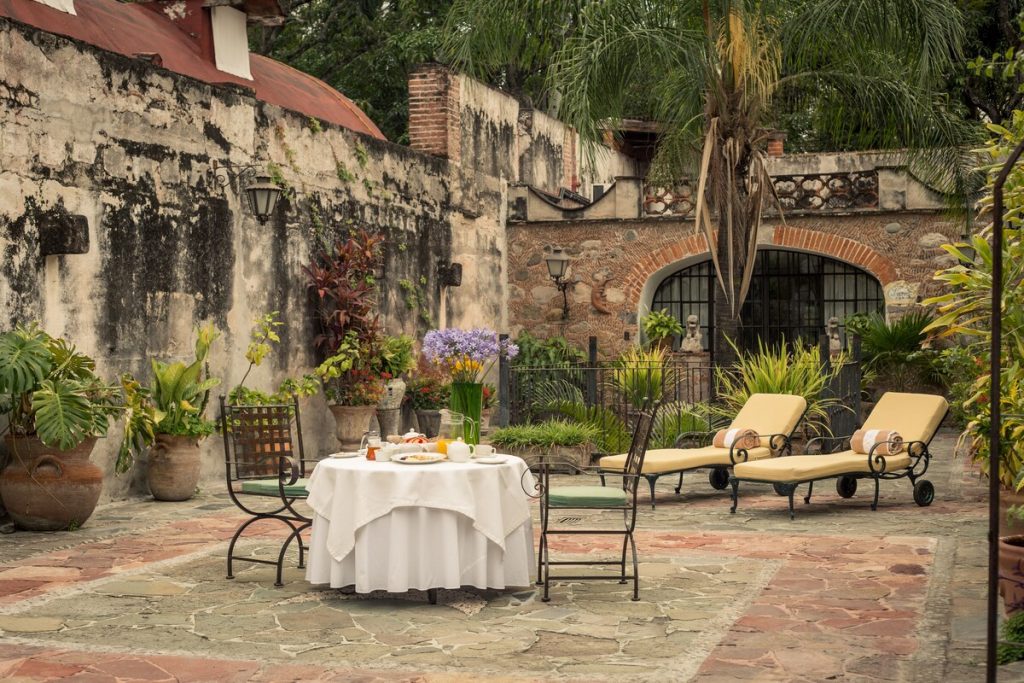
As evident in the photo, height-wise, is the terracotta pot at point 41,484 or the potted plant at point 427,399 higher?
the potted plant at point 427,399

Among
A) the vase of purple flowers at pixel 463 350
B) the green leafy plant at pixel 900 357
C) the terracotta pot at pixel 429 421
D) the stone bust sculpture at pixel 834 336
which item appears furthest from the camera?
the stone bust sculpture at pixel 834 336

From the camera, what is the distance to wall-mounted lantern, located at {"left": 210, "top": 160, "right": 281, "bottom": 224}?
12.0 m

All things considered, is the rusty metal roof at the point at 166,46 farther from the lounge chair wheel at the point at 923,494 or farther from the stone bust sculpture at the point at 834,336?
the lounge chair wheel at the point at 923,494

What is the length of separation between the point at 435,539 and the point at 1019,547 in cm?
269

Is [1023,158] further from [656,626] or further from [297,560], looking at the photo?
[297,560]

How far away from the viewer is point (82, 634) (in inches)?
238

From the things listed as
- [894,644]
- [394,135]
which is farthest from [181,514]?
[394,135]

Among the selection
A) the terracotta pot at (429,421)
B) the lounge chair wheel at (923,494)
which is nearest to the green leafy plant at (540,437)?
the terracotta pot at (429,421)

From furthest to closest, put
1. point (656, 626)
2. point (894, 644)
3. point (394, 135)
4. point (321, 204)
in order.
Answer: point (394, 135) < point (321, 204) < point (656, 626) < point (894, 644)

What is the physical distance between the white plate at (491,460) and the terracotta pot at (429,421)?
7915 mm

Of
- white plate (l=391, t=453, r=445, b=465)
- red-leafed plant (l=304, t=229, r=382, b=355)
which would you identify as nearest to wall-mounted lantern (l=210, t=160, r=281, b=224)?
red-leafed plant (l=304, t=229, r=382, b=355)

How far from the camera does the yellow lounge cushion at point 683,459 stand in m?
10.3

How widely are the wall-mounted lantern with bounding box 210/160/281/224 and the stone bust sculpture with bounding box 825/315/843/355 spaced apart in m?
7.82

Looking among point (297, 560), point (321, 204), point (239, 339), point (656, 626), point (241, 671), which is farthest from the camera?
point (321, 204)
